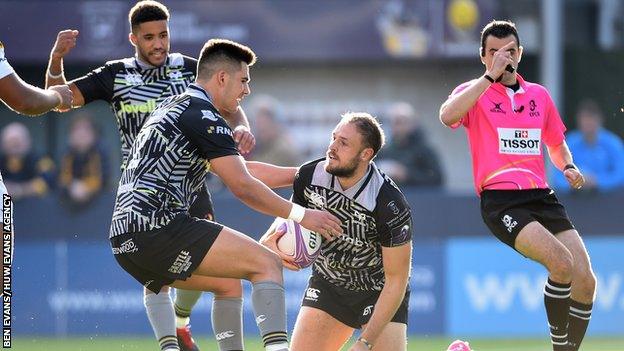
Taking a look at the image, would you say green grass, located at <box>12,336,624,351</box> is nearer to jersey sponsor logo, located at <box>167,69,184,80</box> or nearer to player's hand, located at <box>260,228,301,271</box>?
jersey sponsor logo, located at <box>167,69,184,80</box>

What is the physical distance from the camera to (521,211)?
9602 millimetres

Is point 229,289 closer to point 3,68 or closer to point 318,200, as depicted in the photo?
point 318,200

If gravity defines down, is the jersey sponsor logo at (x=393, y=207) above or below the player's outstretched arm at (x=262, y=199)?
below

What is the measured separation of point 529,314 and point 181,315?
6.31 metres

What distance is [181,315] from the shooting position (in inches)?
408

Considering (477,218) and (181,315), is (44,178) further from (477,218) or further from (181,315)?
(181,315)

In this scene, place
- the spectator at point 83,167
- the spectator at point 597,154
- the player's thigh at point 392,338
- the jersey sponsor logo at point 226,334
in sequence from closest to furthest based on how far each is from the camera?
1. the jersey sponsor logo at point 226,334
2. the player's thigh at point 392,338
3. the spectator at point 83,167
4. the spectator at point 597,154

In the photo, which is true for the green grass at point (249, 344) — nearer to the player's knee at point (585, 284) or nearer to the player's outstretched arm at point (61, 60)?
the player's knee at point (585, 284)

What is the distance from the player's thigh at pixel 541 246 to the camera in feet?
30.5

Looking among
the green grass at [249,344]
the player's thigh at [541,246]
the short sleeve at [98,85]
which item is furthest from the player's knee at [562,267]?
the green grass at [249,344]

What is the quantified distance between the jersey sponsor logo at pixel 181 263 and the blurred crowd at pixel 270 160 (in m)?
7.88

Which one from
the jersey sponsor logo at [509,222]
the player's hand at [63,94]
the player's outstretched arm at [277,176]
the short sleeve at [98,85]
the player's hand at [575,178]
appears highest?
the player's hand at [63,94]

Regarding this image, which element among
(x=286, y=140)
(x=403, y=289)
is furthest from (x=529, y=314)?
(x=403, y=289)

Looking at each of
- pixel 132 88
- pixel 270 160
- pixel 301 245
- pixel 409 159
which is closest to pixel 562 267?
pixel 301 245
